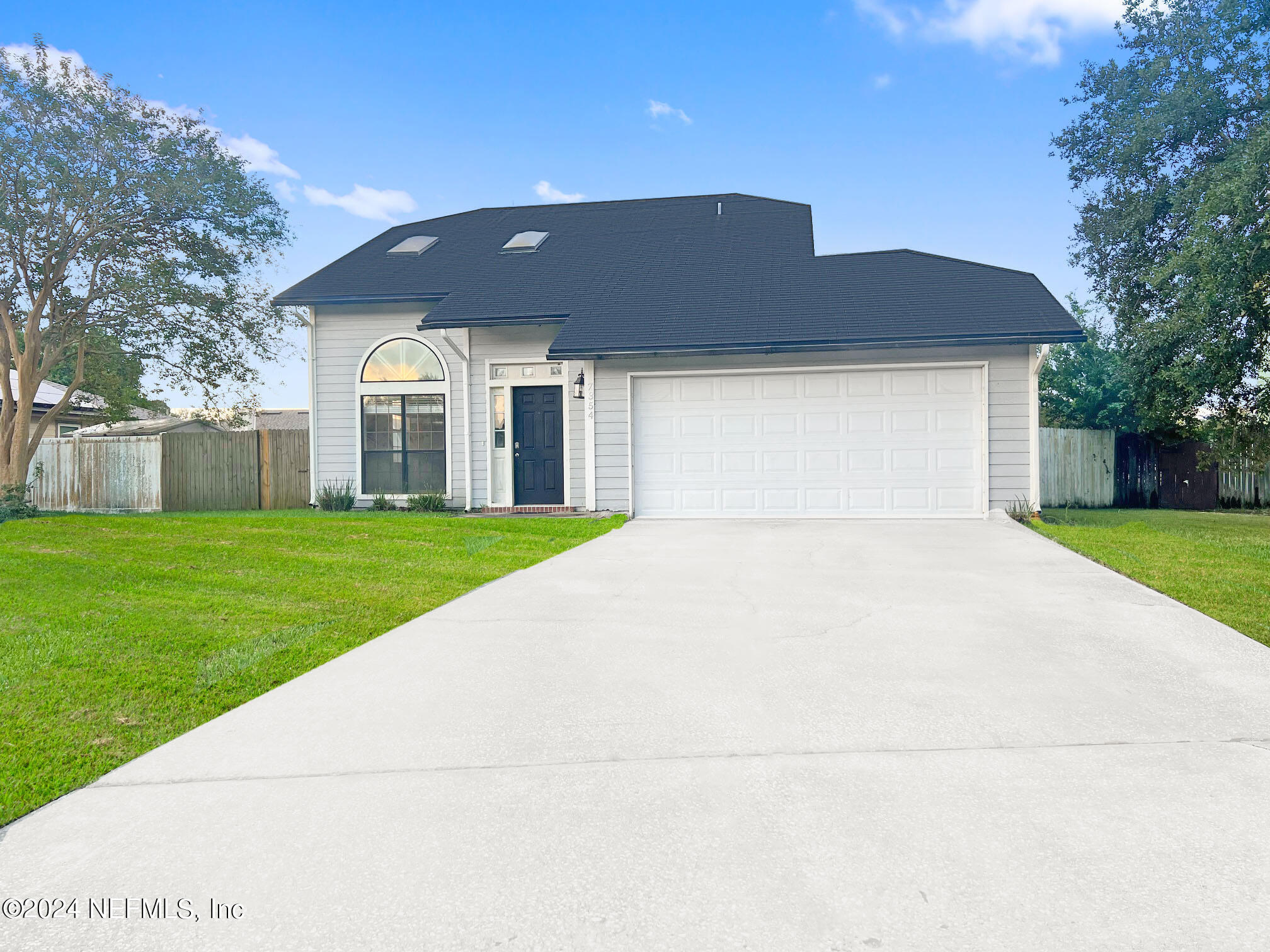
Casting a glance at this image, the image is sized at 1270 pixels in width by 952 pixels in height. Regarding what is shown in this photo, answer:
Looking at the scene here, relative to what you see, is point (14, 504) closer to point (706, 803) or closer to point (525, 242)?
point (525, 242)

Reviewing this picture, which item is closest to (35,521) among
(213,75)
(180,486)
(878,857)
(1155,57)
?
(180,486)

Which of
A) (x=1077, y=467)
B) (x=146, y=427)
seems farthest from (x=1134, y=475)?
(x=146, y=427)

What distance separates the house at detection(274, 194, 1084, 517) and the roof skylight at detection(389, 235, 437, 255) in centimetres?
7

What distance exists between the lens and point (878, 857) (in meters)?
2.53

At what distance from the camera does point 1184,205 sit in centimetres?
1348

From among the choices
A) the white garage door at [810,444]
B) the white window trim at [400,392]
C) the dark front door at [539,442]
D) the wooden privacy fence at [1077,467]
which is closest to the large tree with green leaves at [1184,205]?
the wooden privacy fence at [1077,467]

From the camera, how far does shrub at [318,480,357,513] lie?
14.6 metres

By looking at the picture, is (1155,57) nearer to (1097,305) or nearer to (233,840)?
(1097,305)

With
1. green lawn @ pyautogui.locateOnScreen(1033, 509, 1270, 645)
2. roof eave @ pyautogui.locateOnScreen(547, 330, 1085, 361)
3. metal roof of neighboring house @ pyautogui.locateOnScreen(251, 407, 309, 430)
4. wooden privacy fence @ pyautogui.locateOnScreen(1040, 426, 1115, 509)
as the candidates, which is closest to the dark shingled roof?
roof eave @ pyautogui.locateOnScreen(547, 330, 1085, 361)

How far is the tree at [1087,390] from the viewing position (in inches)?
757

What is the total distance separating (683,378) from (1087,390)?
11.8m

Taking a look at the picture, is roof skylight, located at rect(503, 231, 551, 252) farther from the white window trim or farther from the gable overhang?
the gable overhang

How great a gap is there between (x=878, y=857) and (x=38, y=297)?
56.3ft

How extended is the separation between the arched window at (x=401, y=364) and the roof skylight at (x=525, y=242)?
3.01 metres
